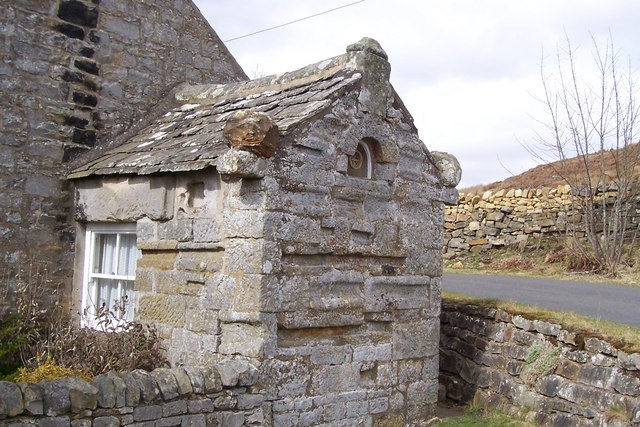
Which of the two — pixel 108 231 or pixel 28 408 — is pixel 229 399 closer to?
pixel 28 408

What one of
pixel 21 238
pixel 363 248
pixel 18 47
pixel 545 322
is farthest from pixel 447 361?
pixel 18 47

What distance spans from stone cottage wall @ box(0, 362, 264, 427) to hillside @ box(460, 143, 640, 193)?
13649mm

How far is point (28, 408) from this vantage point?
15.3ft

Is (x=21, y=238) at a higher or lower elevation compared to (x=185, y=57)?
lower

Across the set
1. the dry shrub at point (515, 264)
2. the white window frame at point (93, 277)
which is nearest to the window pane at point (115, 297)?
the white window frame at point (93, 277)

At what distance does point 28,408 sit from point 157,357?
77.0 inches

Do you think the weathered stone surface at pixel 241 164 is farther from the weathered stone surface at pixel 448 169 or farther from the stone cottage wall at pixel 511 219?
the stone cottage wall at pixel 511 219

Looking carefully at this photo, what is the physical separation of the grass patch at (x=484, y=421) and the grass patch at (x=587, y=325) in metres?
1.06

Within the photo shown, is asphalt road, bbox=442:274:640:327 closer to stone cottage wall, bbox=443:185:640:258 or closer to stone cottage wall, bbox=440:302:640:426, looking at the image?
stone cottage wall, bbox=440:302:640:426

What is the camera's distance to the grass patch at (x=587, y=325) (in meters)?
6.34

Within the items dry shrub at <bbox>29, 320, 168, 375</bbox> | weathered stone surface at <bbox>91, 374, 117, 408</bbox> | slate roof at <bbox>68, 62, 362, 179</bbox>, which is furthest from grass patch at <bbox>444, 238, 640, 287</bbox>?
weathered stone surface at <bbox>91, 374, 117, 408</bbox>

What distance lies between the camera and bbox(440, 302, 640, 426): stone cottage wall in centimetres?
611

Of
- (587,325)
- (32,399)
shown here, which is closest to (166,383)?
(32,399)

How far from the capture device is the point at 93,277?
777 cm
